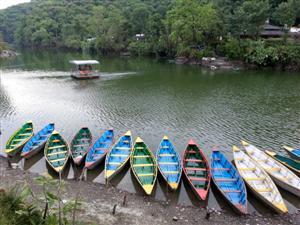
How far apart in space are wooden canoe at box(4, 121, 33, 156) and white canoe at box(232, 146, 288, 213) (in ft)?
45.8

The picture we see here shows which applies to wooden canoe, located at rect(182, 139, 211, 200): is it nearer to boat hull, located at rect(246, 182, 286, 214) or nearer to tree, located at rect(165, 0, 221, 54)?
boat hull, located at rect(246, 182, 286, 214)

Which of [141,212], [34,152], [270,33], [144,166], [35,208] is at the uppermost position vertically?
[270,33]

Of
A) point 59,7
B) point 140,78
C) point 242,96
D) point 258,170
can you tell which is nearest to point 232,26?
point 140,78

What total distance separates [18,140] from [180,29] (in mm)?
48110

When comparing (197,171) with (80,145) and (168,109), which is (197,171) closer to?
(80,145)

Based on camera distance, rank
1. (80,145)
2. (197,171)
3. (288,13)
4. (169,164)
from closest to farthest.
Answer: (197,171), (169,164), (80,145), (288,13)

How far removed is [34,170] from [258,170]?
12876 millimetres

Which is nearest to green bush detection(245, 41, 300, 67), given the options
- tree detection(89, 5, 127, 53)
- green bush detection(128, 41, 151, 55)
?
green bush detection(128, 41, 151, 55)

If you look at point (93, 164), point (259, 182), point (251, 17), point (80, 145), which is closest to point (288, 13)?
point (251, 17)

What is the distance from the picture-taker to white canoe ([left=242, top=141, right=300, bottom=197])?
13.2m

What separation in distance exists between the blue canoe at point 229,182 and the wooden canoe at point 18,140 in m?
12.6

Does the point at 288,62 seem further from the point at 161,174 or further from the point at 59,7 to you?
the point at 59,7

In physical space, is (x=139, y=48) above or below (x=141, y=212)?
above

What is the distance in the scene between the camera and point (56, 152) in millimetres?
16688
